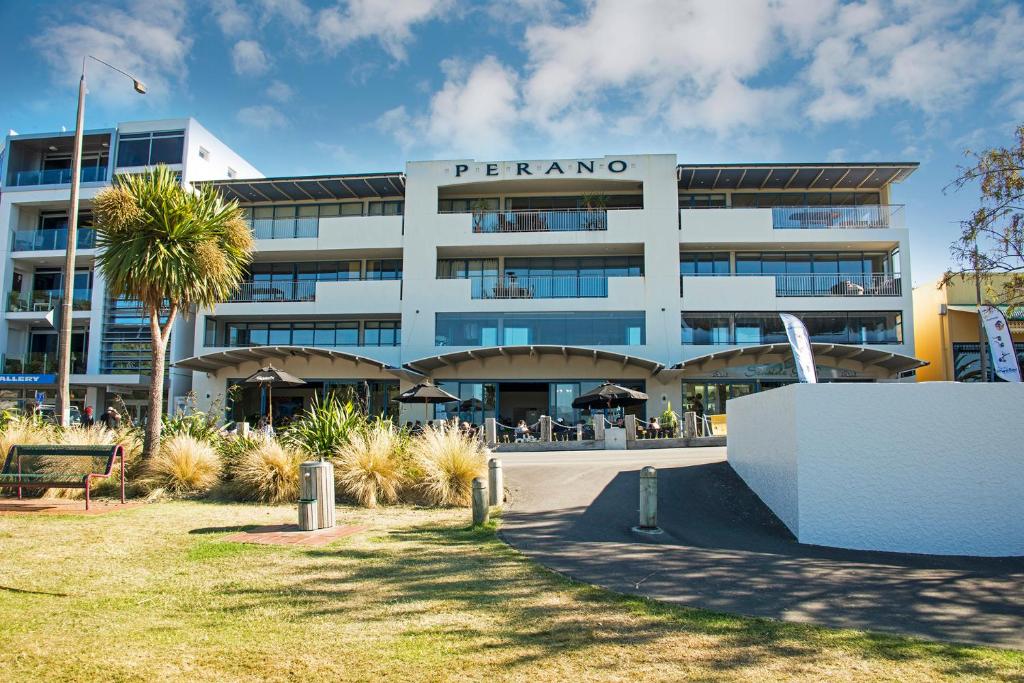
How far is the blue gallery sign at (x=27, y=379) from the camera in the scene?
32094 millimetres

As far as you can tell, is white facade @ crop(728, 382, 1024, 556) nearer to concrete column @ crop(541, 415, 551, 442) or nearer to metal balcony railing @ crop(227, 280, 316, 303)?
concrete column @ crop(541, 415, 551, 442)

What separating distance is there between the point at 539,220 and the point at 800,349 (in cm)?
2085

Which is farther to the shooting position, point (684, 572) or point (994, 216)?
point (994, 216)

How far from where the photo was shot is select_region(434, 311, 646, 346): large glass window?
29.0 metres

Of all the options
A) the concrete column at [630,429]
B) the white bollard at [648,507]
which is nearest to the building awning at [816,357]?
the concrete column at [630,429]

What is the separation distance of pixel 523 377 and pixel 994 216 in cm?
1918

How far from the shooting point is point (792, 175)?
30219mm

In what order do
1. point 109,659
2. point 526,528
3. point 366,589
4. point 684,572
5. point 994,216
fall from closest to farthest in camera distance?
point 109,659, point 366,589, point 684,572, point 526,528, point 994,216

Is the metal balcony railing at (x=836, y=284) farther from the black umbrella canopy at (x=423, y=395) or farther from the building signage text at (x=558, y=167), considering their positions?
the black umbrella canopy at (x=423, y=395)

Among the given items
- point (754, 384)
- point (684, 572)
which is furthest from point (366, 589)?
point (754, 384)

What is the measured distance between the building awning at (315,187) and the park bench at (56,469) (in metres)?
20.4

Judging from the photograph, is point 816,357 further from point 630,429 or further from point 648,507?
point 648,507

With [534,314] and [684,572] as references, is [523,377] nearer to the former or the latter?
[534,314]

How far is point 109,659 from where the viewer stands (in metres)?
4.83
